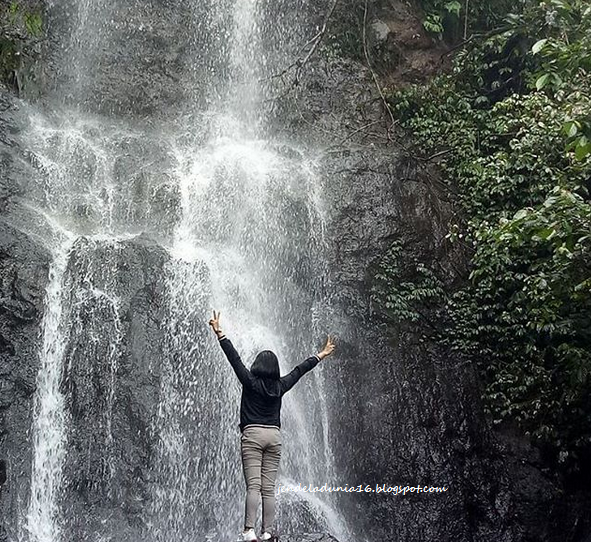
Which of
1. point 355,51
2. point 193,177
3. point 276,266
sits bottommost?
point 276,266

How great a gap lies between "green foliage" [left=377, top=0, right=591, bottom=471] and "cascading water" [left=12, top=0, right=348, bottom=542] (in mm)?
1896

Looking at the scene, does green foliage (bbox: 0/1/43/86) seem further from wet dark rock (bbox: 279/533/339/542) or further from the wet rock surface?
wet dark rock (bbox: 279/533/339/542)

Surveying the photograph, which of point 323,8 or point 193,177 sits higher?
point 323,8

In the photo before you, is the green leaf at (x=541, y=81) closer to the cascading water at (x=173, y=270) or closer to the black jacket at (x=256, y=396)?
the black jacket at (x=256, y=396)

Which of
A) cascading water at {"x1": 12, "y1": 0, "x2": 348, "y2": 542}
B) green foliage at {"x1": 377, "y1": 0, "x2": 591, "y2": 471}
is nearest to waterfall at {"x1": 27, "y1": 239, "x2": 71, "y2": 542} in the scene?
cascading water at {"x1": 12, "y1": 0, "x2": 348, "y2": 542}

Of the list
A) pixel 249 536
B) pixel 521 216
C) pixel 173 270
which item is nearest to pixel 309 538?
pixel 249 536

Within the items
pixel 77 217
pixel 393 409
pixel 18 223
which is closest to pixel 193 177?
pixel 77 217

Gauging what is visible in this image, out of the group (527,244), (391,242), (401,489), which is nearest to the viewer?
(401,489)

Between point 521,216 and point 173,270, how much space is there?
4725 mm

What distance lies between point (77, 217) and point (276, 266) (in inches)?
115

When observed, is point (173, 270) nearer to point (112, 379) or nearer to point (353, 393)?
point (112, 379)

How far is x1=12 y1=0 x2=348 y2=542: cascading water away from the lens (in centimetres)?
878

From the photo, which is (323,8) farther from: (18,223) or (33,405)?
(33,405)

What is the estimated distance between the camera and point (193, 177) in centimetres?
1177
